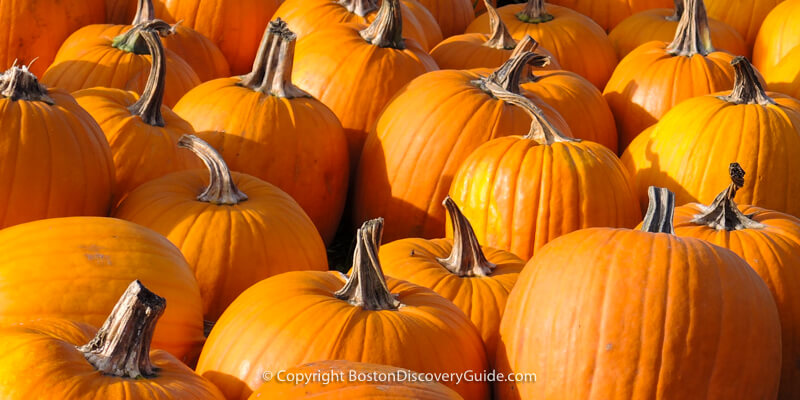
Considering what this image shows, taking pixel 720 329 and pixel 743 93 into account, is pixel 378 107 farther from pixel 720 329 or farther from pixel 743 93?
pixel 720 329

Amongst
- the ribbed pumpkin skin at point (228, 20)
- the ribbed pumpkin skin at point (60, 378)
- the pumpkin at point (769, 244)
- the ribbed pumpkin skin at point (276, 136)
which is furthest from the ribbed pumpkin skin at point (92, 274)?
the ribbed pumpkin skin at point (228, 20)

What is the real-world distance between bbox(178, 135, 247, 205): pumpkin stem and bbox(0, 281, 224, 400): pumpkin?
3.69ft

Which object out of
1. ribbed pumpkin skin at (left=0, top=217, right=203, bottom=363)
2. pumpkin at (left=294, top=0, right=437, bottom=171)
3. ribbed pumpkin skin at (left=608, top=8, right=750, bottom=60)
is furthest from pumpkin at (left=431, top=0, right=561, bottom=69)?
ribbed pumpkin skin at (left=0, top=217, right=203, bottom=363)

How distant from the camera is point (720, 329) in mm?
2199

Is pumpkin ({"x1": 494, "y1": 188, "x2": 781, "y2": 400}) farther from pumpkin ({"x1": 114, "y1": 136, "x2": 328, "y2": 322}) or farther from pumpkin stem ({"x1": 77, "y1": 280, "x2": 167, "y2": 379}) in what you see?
pumpkin ({"x1": 114, "y1": 136, "x2": 328, "y2": 322})

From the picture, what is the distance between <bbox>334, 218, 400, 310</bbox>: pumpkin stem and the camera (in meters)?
2.32

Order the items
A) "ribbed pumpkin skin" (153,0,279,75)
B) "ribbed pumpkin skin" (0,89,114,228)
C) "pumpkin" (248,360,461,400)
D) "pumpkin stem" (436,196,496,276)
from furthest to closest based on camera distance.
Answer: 1. "ribbed pumpkin skin" (153,0,279,75)
2. "ribbed pumpkin skin" (0,89,114,228)
3. "pumpkin stem" (436,196,496,276)
4. "pumpkin" (248,360,461,400)

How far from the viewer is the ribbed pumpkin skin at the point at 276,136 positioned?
3793 mm

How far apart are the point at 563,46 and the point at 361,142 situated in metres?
1.42

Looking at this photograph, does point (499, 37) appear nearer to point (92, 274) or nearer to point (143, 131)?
point (143, 131)

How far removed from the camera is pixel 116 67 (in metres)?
4.32

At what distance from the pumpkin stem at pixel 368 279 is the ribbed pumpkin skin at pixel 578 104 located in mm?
1990

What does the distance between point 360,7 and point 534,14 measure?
1.02 metres

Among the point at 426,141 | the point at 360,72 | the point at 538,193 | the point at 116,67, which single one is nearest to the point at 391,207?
the point at 426,141
